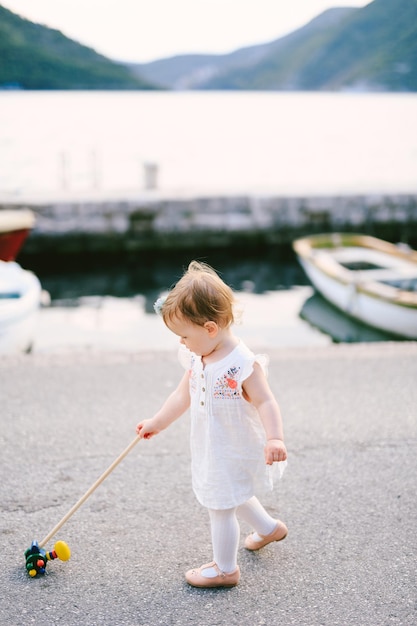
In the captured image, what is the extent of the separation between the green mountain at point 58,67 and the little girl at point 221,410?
2628 inches

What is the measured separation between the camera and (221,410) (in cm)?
237

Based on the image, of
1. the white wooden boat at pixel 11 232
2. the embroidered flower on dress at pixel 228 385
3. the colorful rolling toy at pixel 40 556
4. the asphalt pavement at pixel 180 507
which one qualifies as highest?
the embroidered flower on dress at pixel 228 385

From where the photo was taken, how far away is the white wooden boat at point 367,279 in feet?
28.8

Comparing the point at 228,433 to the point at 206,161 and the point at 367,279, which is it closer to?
the point at 367,279

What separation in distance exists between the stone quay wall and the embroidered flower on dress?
12020 millimetres

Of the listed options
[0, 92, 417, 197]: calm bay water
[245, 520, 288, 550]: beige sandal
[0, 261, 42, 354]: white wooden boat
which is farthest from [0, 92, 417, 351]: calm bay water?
[245, 520, 288, 550]: beige sandal

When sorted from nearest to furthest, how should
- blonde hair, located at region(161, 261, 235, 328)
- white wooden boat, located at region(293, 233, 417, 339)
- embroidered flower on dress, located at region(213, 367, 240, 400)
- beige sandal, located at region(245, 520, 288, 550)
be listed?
blonde hair, located at region(161, 261, 235, 328) → embroidered flower on dress, located at region(213, 367, 240, 400) → beige sandal, located at region(245, 520, 288, 550) → white wooden boat, located at region(293, 233, 417, 339)

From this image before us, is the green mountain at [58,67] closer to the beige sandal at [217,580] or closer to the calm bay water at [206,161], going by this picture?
the calm bay water at [206,161]

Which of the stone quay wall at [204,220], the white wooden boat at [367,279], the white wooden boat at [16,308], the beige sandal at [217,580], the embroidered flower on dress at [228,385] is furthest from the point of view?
the stone quay wall at [204,220]

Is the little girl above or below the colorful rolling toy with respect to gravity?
above

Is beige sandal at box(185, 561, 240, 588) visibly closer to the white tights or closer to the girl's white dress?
the white tights

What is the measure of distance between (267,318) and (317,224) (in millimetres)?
4815

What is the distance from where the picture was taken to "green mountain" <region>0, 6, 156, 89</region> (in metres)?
77.0

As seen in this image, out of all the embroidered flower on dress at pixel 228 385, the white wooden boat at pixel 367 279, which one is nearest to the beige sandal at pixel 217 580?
the embroidered flower on dress at pixel 228 385
